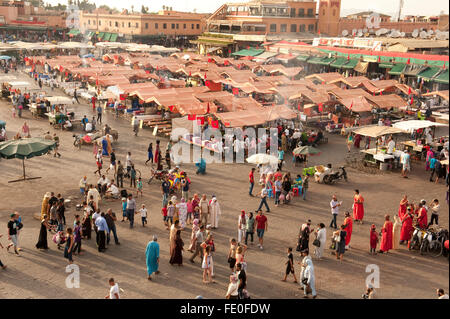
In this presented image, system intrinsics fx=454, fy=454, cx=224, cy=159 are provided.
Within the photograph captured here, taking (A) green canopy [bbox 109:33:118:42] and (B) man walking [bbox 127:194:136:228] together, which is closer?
(B) man walking [bbox 127:194:136:228]

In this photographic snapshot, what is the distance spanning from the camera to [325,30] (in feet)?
191

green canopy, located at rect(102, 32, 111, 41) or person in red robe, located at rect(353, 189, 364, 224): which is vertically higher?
green canopy, located at rect(102, 32, 111, 41)

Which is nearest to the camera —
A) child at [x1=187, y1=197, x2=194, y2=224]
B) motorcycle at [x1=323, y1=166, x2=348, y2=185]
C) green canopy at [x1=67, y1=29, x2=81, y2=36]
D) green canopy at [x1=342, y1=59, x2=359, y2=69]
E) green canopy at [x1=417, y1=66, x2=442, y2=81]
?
child at [x1=187, y1=197, x2=194, y2=224]

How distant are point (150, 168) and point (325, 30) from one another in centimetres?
4712

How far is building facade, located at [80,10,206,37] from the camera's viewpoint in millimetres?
65438

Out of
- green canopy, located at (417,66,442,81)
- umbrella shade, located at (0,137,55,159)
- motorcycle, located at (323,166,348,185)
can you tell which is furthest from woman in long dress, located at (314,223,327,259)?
green canopy, located at (417,66,442,81)

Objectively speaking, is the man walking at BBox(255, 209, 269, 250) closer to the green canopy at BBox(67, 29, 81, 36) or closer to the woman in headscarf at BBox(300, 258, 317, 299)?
the woman in headscarf at BBox(300, 258, 317, 299)

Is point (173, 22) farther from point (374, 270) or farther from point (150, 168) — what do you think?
point (374, 270)

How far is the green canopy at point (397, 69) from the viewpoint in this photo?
3261 cm

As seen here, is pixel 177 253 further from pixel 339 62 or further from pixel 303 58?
pixel 303 58

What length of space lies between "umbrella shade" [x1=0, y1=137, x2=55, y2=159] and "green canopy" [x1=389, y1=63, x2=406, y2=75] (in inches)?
1027

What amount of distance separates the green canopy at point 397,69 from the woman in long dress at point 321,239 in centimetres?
2566

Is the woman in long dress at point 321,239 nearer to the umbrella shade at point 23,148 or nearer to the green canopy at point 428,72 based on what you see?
the umbrella shade at point 23,148
